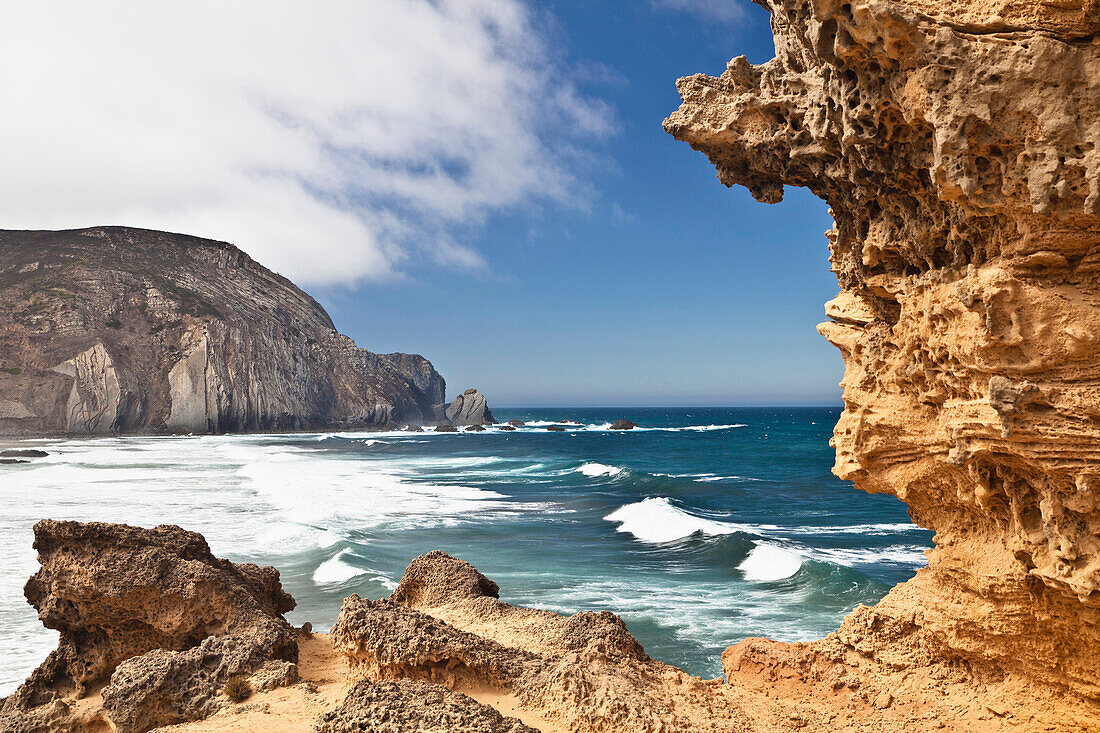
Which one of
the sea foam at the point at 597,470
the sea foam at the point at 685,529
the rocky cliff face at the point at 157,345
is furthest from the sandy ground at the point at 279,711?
the rocky cliff face at the point at 157,345

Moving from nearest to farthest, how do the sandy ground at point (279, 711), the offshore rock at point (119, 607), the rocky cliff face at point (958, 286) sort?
the rocky cliff face at point (958, 286), the sandy ground at point (279, 711), the offshore rock at point (119, 607)

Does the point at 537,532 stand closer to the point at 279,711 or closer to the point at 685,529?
the point at 685,529

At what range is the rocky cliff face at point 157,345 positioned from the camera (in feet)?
197

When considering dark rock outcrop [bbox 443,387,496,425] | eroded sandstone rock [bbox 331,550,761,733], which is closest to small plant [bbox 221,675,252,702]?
eroded sandstone rock [bbox 331,550,761,733]

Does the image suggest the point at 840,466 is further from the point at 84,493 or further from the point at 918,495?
the point at 84,493

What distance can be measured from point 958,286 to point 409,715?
145 inches

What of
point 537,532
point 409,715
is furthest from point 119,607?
point 537,532

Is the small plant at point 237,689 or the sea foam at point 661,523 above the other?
the small plant at point 237,689

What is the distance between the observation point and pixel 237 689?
468cm

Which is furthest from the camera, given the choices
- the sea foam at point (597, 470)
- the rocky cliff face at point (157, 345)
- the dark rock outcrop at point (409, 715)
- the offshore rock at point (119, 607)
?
the rocky cliff face at point (157, 345)

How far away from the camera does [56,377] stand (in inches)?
2371

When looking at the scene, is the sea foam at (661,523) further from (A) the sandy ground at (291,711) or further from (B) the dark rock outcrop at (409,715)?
(B) the dark rock outcrop at (409,715)

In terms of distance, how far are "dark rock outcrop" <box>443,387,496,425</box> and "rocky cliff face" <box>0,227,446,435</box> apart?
16694 mm

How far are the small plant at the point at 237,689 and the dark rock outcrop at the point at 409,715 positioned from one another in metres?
1.47
